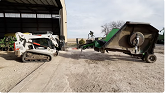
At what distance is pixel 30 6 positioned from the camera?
13.1 meters

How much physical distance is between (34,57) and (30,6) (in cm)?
1063

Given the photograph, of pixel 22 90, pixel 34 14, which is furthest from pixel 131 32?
pixel 34 14

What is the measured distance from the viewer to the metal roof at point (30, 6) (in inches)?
477

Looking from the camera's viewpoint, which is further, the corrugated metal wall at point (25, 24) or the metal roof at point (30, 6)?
the corrugated metal wall at point (25, 24)

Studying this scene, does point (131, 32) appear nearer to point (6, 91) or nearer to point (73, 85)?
point (73, 85)

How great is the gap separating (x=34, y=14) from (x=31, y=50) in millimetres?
13679

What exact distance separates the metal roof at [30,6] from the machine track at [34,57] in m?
8.17

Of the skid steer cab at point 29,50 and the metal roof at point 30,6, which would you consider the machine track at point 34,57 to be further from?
the metal roof at point 30,6

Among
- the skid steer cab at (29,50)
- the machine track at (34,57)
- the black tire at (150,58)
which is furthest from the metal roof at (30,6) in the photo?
the black tire at (150,58)

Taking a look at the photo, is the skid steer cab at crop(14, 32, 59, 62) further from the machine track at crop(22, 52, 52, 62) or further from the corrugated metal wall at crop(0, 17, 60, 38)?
the corrugated metal wall at crop(0, 17, 60, 38)

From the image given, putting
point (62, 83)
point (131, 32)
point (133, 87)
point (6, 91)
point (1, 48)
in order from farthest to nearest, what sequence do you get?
A: point (1, 48) → point (131, 32) → point (62, 83) → point (133, 87) → point (6, 91)

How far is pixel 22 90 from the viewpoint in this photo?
8.20 ft

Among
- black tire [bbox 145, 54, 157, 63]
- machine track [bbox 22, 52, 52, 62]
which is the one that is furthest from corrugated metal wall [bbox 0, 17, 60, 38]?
black tire [bbox 145, 54, 157, 63]

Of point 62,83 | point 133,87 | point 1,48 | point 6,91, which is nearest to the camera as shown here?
point 6,91
